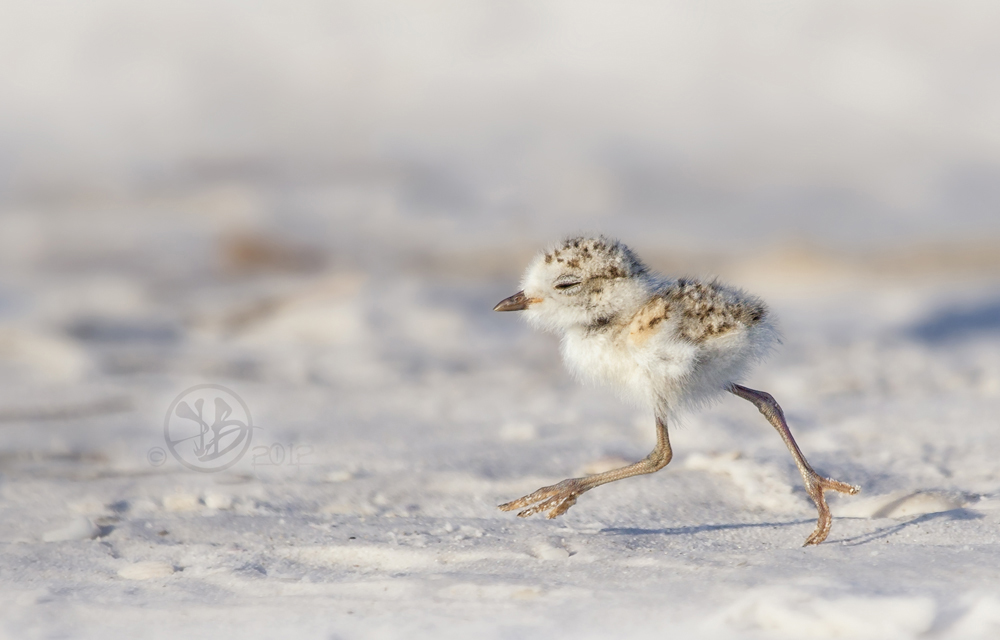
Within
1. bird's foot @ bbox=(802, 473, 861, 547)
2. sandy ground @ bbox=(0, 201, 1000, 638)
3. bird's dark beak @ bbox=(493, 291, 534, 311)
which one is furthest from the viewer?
bird's dark beak @ bbox=(493, 291, 534, 311)

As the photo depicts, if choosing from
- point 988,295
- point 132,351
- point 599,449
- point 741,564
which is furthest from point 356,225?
point 741,564

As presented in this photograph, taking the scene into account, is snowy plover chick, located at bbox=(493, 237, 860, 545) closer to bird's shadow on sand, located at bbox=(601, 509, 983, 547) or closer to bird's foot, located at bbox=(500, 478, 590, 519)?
bird's foot, located at bbox=(500, 478, 590, 519)

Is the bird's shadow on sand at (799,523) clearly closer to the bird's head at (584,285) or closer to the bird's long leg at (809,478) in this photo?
the bird's long leg at (809,478)

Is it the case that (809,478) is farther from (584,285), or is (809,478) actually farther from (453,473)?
(453,473)

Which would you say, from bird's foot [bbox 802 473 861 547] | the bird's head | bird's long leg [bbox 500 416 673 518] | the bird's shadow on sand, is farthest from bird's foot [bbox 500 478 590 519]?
bird's foot [bbox 802 473 861 547]

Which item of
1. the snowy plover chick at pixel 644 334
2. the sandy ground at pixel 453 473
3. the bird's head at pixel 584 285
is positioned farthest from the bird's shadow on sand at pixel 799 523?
the bird's head at pixel 584 285

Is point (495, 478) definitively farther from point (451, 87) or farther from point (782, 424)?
point (451, 87)
